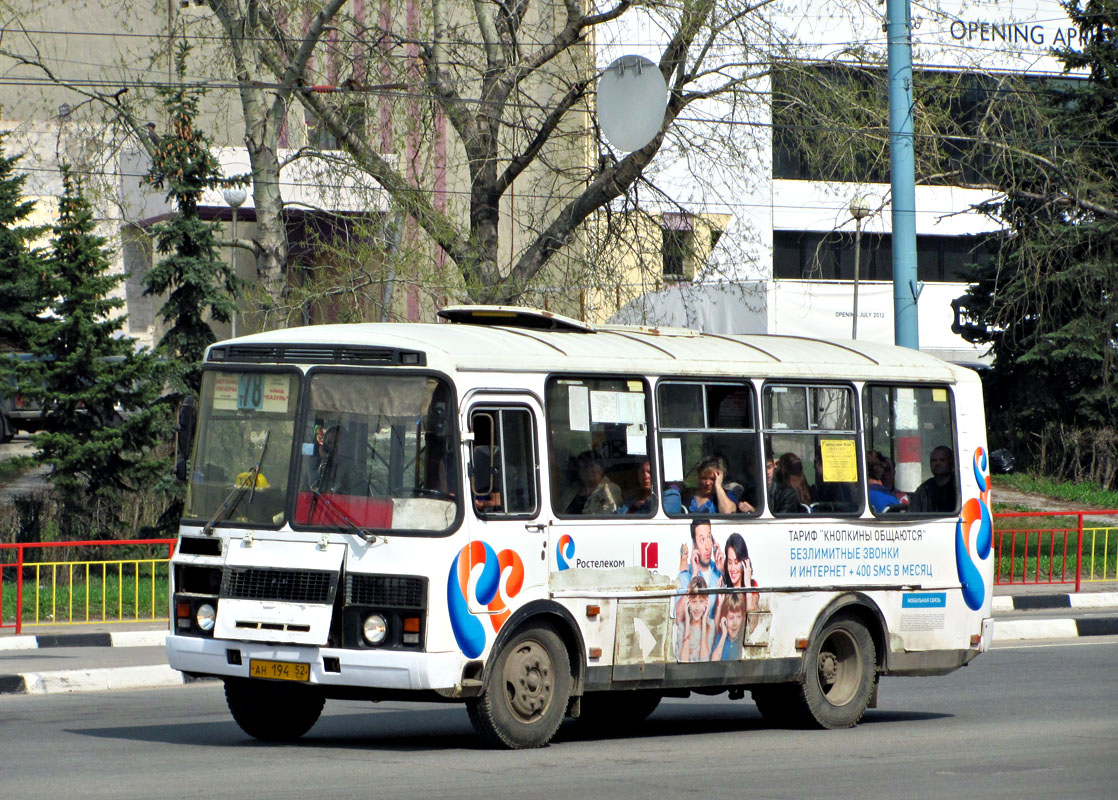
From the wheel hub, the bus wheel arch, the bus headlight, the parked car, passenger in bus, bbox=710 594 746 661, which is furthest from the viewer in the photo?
the parked car

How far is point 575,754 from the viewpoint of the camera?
30.5 ft

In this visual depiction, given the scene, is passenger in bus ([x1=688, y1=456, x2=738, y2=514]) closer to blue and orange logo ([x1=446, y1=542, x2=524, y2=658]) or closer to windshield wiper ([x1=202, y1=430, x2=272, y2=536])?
blue and orange logo ([x1=446, y1=542, x2=524, y2=658])

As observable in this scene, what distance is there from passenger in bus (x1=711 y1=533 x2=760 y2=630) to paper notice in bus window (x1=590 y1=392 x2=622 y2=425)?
3.91 ft

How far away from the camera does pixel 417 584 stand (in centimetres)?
866

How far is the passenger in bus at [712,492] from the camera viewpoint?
10.2 meters

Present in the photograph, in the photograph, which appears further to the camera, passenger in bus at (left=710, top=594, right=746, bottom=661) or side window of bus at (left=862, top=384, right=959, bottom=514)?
side window of bus at (left=862, top=384, right=959, bottom=514)

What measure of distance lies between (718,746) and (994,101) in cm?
1260

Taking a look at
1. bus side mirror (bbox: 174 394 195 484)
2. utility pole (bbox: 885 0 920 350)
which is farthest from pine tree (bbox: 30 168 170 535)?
bus side mirror (bbox: 174 394 195 484)

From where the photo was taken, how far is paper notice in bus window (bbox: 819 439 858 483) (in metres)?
11.0

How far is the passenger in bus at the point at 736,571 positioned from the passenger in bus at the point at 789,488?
398 millimetres

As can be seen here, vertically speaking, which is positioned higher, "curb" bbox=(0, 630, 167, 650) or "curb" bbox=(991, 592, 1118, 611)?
"curb" bbox=(0, 630, 167, 650)

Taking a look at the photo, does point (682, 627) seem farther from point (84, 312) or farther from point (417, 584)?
point (84, 312)

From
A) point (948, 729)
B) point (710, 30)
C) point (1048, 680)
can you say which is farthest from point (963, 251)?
point (948, 729)

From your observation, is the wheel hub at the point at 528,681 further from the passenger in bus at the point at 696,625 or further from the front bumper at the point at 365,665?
the passenger in bus at the point at 696,625
